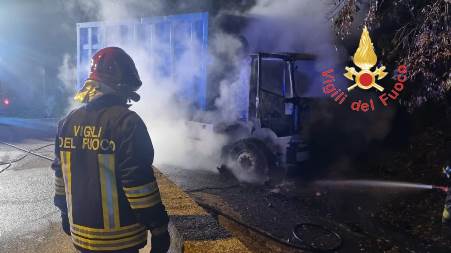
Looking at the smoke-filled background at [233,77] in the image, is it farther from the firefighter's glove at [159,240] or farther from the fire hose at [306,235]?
the firefighter's glove at [159,240]

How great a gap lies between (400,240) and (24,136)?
10.5 m

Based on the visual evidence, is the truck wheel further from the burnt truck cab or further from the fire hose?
the fire hose

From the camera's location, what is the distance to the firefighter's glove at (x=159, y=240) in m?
2.02

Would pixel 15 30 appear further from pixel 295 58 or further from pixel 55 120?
pixel 295 58

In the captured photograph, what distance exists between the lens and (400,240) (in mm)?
4824

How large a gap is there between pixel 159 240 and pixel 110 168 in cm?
48

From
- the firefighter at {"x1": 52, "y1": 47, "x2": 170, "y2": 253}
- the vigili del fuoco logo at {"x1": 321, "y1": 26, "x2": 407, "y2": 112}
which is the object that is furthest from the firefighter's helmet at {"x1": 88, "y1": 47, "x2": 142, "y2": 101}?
the vigili del fuoco logo at {"x1": 321, "y1": 26, "x2": 407, "y2": 112}

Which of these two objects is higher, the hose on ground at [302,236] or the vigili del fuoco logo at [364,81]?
the vigili del fuoco logo at [364,81]

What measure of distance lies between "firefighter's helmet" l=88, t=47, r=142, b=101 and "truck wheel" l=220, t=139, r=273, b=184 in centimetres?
477

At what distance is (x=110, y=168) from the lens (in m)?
1.98

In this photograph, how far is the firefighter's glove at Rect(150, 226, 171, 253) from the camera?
2021mm

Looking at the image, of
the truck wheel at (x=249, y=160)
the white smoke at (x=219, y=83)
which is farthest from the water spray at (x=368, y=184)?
the white smoke at (x=219, y=83)

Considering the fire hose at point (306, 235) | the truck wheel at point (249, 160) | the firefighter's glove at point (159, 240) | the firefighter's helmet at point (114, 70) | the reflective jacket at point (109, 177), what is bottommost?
the fire hose at point (306, 235)

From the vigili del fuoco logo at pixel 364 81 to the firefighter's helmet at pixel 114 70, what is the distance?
5.69 m
